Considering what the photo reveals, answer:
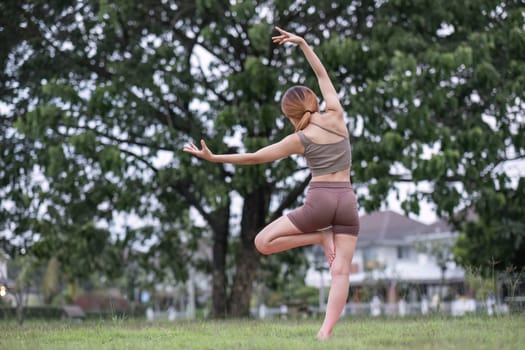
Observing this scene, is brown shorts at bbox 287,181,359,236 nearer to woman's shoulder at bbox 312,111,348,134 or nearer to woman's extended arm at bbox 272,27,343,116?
woman's shoulder at bbox 312,111,348,134

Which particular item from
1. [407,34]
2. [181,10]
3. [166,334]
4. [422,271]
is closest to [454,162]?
[407,34]

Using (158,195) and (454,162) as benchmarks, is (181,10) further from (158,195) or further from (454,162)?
(454,162)

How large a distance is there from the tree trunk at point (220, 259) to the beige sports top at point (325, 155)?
38.8 feet

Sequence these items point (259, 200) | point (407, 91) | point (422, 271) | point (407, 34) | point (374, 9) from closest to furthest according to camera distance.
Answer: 1. point (407, 91)
2. point (407, 34)
3. point (374, 9)
4. point (259, 200)
5. point (422, 271)

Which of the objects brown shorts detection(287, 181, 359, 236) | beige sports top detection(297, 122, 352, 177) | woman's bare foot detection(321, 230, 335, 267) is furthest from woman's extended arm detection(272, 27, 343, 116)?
woman's bare foot detection(321, 230, 335, 267)

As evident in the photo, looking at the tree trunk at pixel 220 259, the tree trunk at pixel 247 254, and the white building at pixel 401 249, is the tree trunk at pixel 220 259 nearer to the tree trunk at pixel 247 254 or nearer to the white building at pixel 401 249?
the tree trunk at pixel 247 254

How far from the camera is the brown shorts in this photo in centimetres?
625

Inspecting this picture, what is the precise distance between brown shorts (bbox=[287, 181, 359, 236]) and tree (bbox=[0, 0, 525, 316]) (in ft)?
22.9

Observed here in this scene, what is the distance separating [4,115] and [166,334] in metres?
11.7

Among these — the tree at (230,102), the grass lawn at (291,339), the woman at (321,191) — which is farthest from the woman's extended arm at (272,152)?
the tree at (230,102)

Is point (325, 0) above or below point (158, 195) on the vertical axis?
above

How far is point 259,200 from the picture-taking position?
55.4ft

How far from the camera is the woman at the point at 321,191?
6.28m

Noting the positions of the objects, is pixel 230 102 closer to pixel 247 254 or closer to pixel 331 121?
pixel 247 254
